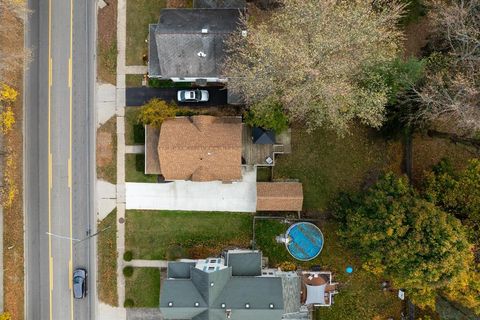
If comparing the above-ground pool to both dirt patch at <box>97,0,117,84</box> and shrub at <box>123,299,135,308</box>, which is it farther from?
dirt patch at <box>97,0,117,84</box>

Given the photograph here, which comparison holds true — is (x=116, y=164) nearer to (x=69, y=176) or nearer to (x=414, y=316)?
(x=69, y=176)

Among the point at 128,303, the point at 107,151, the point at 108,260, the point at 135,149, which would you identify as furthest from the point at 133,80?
the point at 128,303

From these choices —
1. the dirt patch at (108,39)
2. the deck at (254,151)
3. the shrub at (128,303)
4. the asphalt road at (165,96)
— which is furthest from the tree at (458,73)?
the shrub at (128,303)

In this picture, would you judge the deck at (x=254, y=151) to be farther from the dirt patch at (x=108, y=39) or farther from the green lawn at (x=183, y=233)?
the dirt patch at (x=108, y=39)

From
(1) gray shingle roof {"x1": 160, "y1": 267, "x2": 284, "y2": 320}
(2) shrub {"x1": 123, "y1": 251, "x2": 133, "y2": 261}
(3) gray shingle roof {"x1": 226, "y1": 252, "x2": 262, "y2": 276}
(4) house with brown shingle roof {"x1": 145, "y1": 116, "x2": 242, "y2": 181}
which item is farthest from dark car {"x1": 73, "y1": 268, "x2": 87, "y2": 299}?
(3) gray shingle roof {"x1": 226, "y1": 252, "x2": 262, "y2": 276}

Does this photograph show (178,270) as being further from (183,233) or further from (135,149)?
(135,149)
